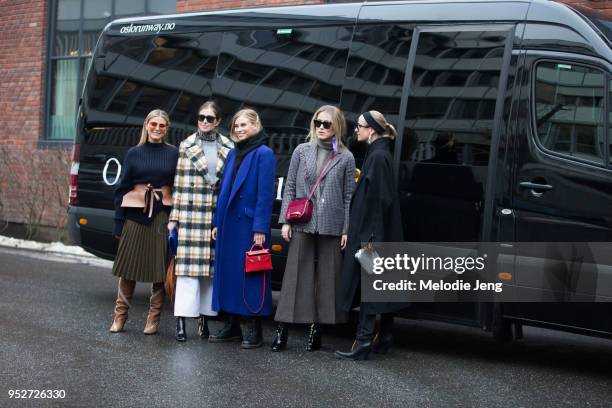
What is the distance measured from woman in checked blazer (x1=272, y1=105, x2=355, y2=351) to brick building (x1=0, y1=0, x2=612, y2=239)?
877 centimetres

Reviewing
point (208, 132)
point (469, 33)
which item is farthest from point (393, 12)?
point (208, 132)

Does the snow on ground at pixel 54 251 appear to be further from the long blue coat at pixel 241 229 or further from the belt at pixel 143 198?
the long blue coat at pixel 241 229

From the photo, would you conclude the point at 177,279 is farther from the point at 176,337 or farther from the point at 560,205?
the point at 560,205

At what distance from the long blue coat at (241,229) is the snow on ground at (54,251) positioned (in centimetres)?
555

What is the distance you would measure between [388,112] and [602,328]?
85.8 inches

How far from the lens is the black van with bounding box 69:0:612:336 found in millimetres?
6641

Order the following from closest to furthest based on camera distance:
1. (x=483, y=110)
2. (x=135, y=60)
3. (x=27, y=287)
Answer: (x=483, y=110) < (x=135, y=60) < (x=27, y=287)

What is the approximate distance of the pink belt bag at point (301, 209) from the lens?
23.6ft

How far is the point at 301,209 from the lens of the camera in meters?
7.20

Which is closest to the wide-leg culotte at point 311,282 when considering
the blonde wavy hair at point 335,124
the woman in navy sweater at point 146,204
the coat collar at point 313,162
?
the coat collar at point 313,162

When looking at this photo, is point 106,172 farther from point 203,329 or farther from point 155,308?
point 203,329

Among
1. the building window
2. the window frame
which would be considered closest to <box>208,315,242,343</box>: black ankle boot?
the window frame

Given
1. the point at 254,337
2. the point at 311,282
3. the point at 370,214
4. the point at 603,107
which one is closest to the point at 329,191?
the point at 370,214

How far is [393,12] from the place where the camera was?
760 centimetres
